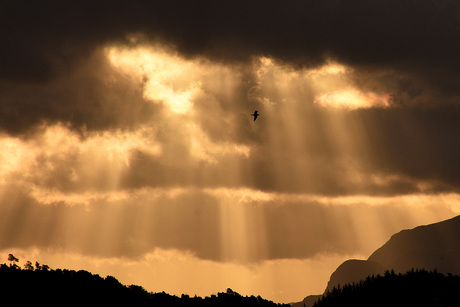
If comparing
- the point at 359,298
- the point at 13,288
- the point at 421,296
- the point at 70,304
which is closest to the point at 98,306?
the point at 70,304

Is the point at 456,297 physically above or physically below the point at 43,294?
below

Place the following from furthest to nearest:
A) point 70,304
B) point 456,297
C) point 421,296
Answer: point 70,304 → point 421,296 → point 456,297

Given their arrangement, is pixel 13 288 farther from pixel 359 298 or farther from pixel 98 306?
pixel 359 298

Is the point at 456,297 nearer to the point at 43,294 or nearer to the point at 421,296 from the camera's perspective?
the point at 421,296

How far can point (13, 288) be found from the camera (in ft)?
655

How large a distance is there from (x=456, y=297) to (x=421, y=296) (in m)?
12.9

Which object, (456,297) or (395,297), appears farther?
(395,297)

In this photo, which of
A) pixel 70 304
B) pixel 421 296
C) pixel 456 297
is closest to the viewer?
pixel 456 297

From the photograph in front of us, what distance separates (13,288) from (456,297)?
12306cm

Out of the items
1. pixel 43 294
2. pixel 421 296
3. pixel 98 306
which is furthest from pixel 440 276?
pixel 43 294

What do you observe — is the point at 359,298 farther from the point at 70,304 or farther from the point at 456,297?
the point at 70,304

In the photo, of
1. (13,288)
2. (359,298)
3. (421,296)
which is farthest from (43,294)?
(421,296)

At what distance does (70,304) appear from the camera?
195125 millimetres

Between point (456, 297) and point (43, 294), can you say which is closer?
point (456, 297)
